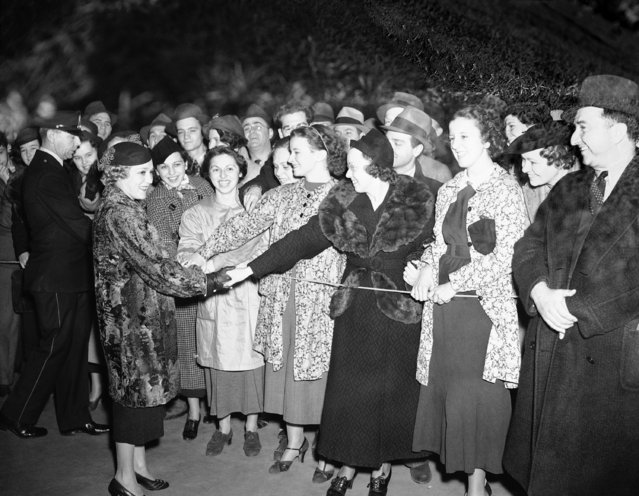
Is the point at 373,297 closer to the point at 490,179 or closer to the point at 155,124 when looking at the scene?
the point at 490,179

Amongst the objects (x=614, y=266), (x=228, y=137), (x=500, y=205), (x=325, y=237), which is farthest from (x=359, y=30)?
(x=614, y=266)

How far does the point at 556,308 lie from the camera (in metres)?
2.48

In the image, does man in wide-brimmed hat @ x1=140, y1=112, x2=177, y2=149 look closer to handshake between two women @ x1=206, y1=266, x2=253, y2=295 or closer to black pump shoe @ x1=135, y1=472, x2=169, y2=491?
handshake between two women @ x1=206, y1=266, x2=253, y2=295

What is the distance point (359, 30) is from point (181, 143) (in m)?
1.70

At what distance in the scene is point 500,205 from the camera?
9.21 feet

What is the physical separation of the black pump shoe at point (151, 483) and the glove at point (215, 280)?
1.04m

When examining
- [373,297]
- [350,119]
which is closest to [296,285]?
[373,297]

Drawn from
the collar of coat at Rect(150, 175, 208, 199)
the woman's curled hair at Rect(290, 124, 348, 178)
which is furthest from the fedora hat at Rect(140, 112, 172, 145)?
the woman's curled hair at Rect(290, 124, 348, 178)

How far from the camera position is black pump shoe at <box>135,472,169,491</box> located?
338 cm

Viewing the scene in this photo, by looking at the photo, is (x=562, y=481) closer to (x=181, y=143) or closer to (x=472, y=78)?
(x=472, y=78)

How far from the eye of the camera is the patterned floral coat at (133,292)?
2957mm

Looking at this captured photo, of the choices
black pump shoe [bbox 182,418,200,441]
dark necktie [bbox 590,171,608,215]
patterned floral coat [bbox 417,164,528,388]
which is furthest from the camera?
black pump shoe [bbox 182,418,200,441]

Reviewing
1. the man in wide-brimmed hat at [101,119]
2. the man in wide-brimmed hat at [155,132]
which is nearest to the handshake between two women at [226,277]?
the man in wide-brimmed hat at [155,132]

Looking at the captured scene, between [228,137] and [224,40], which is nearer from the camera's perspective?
[228,137]
